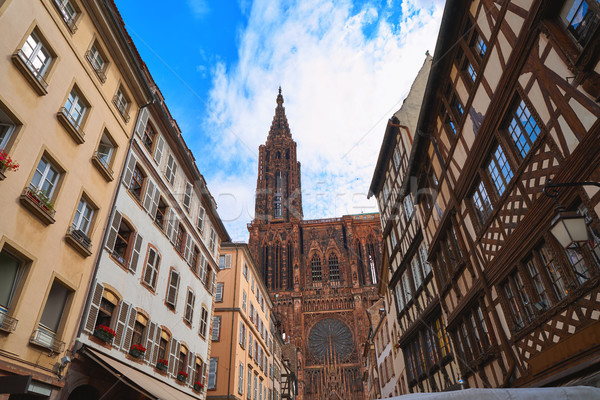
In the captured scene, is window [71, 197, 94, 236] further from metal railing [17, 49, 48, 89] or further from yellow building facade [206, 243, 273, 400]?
yellow building facade [206, 243, 273, 400]

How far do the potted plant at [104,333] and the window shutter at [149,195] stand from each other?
4233mm

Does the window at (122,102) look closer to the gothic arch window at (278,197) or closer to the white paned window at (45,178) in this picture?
the white paned window at (45,178)

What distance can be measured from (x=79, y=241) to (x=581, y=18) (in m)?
10.7

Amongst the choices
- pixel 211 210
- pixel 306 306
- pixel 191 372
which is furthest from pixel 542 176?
pixel 306 306

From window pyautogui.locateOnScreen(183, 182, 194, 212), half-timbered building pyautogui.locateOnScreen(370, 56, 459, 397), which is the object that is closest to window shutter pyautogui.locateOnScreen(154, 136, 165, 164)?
window pyautogui.locateOnScreen(183, 182, 194, 212)

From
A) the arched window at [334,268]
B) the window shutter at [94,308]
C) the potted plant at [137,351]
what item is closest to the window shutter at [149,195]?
the window shutter at [94,308]

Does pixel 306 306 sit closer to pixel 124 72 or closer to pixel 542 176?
pixel 124 72

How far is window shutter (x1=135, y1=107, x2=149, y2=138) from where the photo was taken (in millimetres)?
13195

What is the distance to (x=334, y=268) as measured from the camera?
6000 centimetres

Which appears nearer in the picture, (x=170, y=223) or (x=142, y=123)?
(x=142, y=123)

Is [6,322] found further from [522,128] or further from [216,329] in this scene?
[216,329]

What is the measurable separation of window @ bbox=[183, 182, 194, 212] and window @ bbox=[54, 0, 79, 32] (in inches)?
311

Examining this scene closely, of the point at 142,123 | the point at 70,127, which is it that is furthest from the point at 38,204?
the point at 142,123

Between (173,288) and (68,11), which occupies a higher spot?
(68,11)
